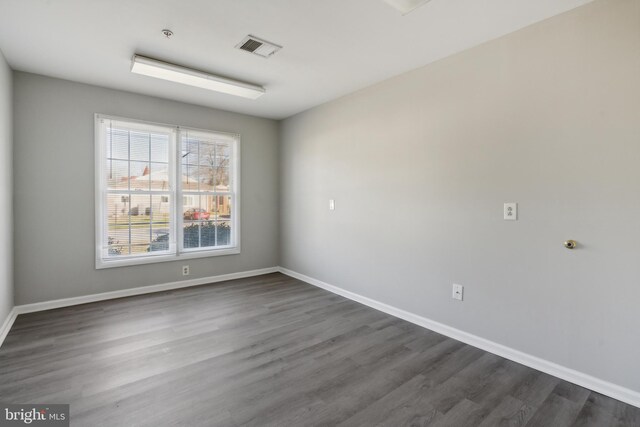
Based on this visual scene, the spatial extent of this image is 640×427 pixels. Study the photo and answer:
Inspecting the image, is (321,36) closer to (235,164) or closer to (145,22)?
(145,22)

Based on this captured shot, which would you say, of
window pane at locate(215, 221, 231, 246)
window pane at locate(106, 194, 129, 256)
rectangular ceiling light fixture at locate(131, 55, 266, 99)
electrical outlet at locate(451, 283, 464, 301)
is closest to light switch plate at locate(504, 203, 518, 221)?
electrical outlet at locate(451, 283, 464, 301)

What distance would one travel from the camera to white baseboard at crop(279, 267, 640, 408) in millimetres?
1979

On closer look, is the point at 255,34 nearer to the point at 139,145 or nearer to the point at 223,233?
the point at 139,145

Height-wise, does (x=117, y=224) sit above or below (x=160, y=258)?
above

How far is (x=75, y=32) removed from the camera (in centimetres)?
248

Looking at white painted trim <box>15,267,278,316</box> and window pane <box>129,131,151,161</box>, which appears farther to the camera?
window pane <box>129,131,151,161</box>

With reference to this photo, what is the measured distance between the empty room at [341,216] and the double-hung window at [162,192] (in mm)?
29

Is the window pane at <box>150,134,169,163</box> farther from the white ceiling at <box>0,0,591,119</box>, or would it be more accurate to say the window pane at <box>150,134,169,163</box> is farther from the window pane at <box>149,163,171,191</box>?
the white ceiling at <box>0,0,591,119</box>

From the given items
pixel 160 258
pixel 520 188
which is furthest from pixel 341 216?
pixel 160 258

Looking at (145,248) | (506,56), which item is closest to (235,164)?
(145,248)

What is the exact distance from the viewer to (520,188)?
7.88 feet

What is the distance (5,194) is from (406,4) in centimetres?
381

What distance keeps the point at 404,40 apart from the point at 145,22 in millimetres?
2018

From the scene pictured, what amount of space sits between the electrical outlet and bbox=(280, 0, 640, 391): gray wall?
5cm
